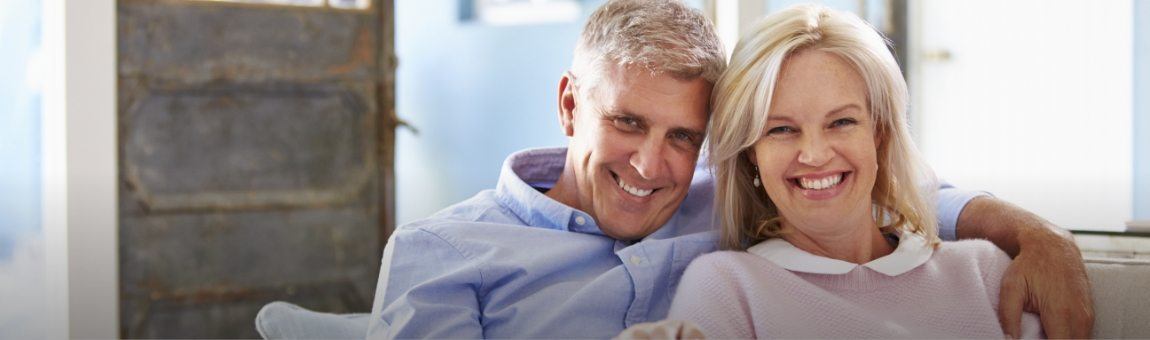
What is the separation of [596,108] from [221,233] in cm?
212

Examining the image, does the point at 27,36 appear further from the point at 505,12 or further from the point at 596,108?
the point at 505,12

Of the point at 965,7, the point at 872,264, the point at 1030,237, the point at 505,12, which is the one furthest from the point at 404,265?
the point at 505,12

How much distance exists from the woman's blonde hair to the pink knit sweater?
0.28 ft

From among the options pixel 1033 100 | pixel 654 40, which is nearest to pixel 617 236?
pixel 654 40

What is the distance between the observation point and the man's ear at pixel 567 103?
1.68 meters

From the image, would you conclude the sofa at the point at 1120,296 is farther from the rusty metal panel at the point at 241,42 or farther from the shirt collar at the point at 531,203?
the rusty metal panel at the point at 241,42

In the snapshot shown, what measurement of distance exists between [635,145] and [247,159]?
2145mm

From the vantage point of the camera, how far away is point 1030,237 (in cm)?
149

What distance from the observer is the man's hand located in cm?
142

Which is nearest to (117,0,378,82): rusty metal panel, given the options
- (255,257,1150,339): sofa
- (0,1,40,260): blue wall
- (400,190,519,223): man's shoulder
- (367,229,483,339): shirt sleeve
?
(0,1,40,260): blue wall

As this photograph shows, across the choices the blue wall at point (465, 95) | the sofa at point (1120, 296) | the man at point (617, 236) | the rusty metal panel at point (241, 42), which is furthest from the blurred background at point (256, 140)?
the man at point (617, 236)

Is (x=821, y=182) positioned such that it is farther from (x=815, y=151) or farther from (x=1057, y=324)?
(x=1057, y=324)

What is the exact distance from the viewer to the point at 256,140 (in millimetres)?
3365

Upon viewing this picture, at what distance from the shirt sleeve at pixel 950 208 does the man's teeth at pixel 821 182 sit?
1.07 ft
